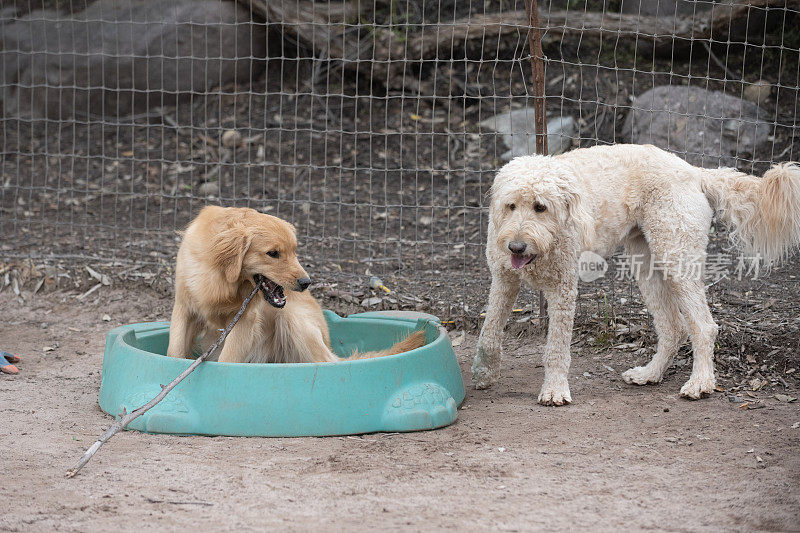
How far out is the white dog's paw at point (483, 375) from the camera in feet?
17.3

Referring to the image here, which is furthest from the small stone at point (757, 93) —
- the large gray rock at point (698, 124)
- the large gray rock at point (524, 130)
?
the large gray rock at point (524, 130)

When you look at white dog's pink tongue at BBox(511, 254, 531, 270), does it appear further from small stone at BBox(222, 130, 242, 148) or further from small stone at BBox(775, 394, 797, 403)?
small stone at BBox(222, 130, 242, 148)

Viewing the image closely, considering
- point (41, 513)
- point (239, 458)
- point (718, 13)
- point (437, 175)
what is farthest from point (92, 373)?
point (718, 13)

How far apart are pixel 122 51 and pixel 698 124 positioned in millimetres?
6682

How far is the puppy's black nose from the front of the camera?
4.55 meters

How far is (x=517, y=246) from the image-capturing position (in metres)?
4.56

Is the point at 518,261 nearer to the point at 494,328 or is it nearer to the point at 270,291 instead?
the point at 494,328

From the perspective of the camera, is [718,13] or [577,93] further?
[577,93]

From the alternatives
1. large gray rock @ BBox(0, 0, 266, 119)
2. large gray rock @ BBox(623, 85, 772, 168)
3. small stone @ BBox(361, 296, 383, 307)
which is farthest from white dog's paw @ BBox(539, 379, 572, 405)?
large gray rock @ BBox(0, 0, 266, 119)

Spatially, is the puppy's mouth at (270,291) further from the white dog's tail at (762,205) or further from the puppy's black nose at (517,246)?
the white dog's tail at (762,205)

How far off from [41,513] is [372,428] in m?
1.68

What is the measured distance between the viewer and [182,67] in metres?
10.5

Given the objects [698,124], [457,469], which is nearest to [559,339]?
[457,469]

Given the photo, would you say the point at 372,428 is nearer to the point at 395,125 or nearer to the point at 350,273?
the point at 350,273
